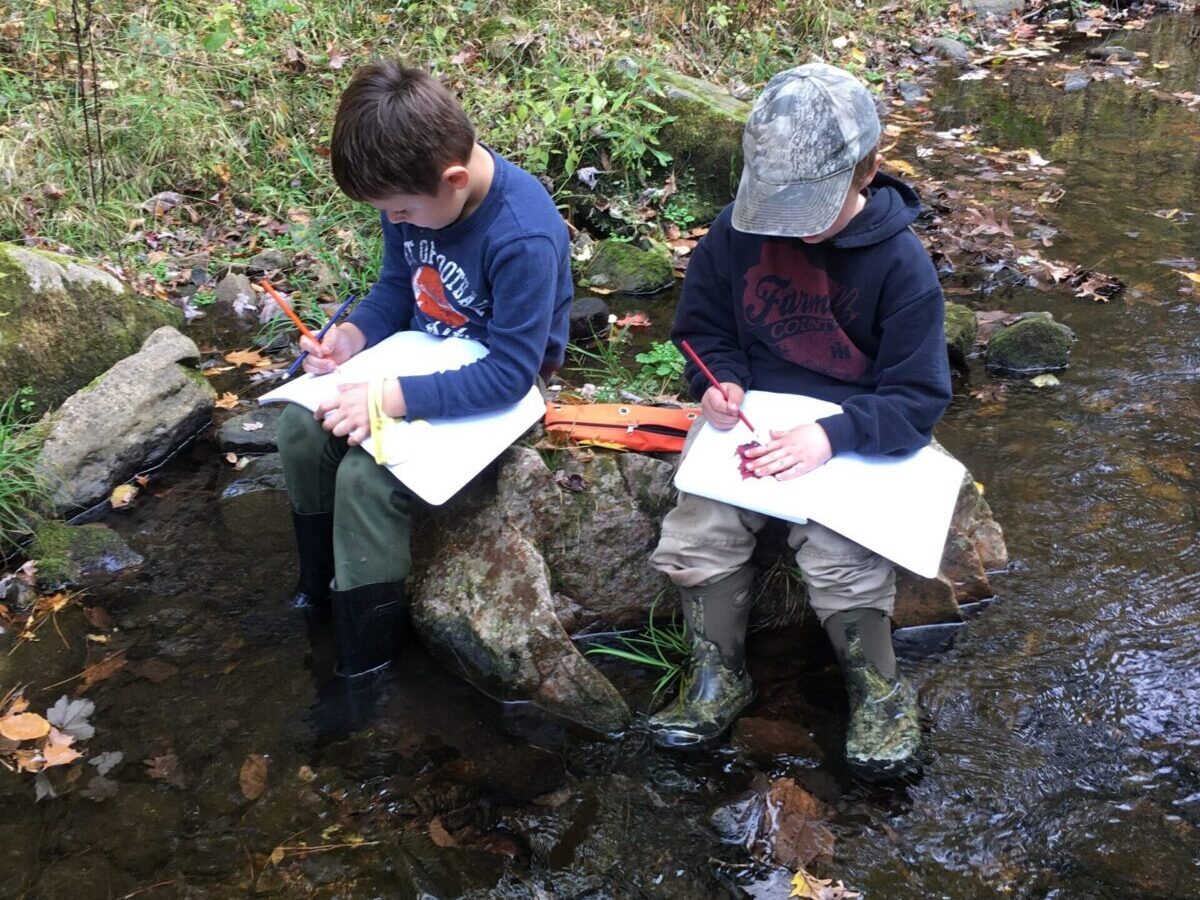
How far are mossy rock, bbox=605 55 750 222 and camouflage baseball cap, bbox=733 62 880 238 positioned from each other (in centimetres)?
336

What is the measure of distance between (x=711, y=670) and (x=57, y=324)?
3075mm

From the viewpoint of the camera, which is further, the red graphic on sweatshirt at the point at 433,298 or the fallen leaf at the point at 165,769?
the red graphic on sweatshirt at the point at 433,298

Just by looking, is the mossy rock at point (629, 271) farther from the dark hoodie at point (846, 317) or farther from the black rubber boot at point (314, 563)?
the black rubber boot at point (314, 563)

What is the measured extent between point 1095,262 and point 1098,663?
9.72 feet

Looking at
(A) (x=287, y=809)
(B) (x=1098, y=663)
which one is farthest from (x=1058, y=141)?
(A) (x=287, y=809)

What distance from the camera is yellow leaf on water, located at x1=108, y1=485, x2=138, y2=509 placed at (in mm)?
3609

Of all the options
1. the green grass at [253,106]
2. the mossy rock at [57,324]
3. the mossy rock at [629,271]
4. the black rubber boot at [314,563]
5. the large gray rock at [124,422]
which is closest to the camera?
the black rubber boot at [314,563]

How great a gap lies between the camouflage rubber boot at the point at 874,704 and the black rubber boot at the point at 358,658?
119 cm

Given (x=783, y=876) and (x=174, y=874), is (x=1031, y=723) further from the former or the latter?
(x=174, y=874)

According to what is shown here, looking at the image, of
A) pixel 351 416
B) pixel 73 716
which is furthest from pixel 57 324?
pixel 351 416

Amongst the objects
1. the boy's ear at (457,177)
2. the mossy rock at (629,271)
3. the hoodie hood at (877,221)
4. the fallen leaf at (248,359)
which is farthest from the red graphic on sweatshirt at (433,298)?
the mossy rock at (629,271)

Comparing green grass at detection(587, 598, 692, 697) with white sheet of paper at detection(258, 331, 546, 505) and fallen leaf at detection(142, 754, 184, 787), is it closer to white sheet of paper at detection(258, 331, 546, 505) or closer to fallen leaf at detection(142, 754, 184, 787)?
white sheet of paper at detection(258, 331, 546, 505)

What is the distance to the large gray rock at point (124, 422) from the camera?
3.56 meters

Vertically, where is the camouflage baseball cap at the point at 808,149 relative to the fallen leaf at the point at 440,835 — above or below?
above
